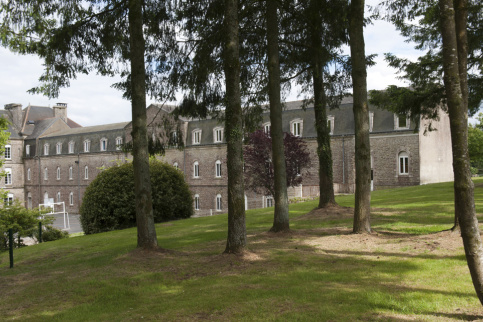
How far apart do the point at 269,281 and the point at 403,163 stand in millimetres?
30345

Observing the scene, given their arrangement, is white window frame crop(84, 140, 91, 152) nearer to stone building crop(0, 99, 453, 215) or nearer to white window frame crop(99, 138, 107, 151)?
stone building crop(0, 99, 453, 215)

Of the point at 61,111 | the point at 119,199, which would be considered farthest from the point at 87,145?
the point at 119,199

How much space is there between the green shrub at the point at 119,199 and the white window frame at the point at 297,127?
21.3 m

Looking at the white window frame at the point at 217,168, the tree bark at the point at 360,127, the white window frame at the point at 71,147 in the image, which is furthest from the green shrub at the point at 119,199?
the white window frame at the point at 71,147

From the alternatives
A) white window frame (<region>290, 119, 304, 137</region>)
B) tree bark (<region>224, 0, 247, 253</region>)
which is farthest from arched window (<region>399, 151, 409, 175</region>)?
tree bark (<region>224, 0, 247, 253</region>)

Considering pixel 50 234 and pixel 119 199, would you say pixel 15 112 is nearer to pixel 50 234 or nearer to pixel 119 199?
pixel 50 234

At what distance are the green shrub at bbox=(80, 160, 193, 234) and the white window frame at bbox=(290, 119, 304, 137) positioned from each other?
21.3 meters

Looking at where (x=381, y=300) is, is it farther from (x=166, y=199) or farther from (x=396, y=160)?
(x=396, y=160)

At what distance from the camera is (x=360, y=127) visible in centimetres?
1009

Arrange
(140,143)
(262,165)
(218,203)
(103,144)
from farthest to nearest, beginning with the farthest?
(103,144) < (218,203) < (262,165) < (140,143)

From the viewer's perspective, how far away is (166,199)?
827 inches

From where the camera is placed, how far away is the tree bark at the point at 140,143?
392 inches

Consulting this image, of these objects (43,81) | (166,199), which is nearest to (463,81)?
(43,81)

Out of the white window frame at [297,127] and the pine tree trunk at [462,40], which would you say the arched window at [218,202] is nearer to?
the white window frame at [297,127]
